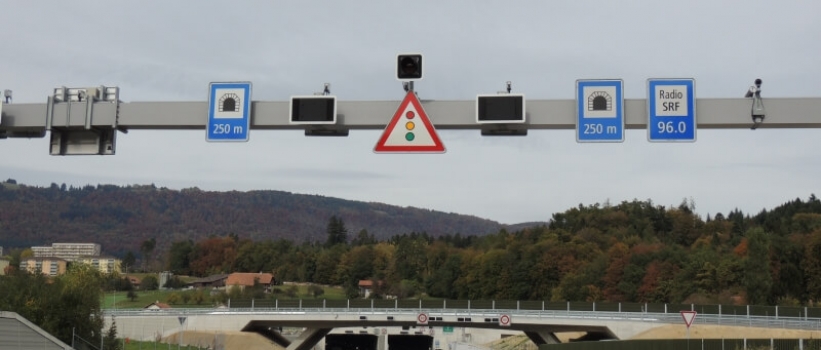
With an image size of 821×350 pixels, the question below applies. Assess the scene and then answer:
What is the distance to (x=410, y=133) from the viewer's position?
49.2ft

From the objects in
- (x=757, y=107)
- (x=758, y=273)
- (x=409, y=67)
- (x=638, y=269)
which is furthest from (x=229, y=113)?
(x=638, y=269)

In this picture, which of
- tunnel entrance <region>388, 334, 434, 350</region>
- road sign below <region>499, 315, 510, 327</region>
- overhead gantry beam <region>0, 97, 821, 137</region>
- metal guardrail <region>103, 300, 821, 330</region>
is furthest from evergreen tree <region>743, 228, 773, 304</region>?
overhead gantry beam <region>0, 97, 821, 137</region>

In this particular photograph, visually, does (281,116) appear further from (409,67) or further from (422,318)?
(422,318)

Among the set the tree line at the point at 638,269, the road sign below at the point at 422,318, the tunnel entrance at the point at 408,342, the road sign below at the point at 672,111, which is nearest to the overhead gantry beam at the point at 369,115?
the road sign below at the point at 672,111

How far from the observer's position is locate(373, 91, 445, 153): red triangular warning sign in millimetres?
14836

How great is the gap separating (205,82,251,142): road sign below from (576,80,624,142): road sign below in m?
5.98

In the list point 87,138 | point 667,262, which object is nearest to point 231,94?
point 87,138

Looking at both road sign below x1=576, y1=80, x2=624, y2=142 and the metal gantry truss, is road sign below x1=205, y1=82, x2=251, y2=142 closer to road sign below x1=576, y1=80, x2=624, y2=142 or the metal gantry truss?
the metal gantry truss

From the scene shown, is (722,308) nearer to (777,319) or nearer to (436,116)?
(777,319)

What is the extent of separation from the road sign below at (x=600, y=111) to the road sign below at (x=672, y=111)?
0.54 m

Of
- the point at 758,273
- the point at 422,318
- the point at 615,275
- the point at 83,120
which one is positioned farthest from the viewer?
the point at 615,275

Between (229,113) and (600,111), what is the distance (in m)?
6.68

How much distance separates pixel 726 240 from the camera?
589 feet

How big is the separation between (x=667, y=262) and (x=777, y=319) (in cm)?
5784
